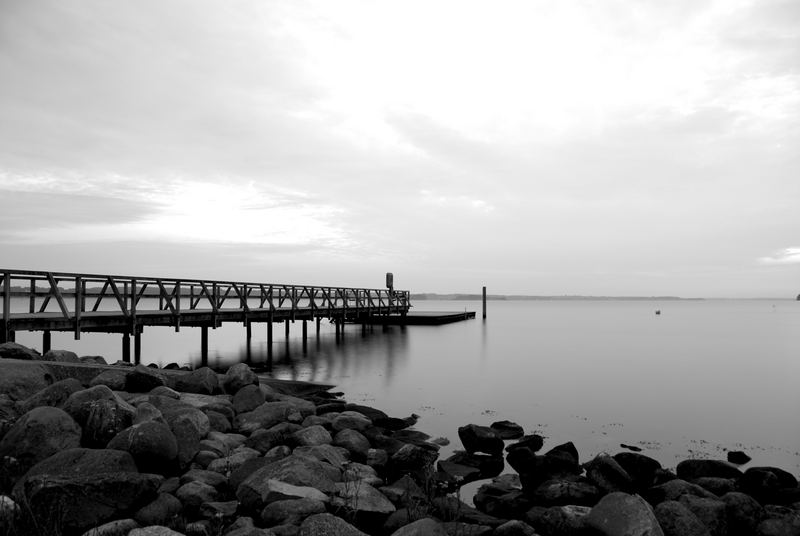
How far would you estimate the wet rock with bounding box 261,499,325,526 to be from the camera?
229 inches

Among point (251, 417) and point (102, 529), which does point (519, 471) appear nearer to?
point (251, 417)

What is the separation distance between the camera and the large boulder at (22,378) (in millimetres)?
8820

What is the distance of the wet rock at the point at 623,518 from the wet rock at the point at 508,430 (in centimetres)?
611

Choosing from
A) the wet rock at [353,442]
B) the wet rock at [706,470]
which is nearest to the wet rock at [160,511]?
the wet rock at [353,442]

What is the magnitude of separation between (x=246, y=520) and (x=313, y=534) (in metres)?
0.93

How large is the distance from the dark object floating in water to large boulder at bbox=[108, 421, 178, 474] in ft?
33.8

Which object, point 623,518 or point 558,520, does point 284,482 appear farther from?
point 623,518

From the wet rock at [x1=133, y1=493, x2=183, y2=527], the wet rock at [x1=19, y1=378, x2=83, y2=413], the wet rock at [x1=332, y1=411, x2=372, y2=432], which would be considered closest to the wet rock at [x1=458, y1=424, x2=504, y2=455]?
the wet rock at [x1=332, y1=411, x2=372, y2=432]

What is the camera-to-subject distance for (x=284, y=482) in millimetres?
6496

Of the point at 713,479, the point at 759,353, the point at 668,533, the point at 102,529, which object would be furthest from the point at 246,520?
the point at 759,353

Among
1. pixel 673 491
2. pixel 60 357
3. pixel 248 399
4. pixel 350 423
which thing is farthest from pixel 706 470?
pixel 60 357

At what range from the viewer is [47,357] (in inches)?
494

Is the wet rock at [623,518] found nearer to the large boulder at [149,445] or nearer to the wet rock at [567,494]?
the wet rock at [567,494]

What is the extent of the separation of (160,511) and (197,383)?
5.89m
